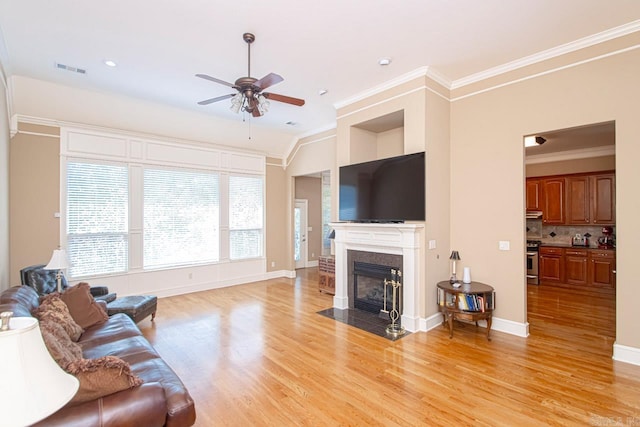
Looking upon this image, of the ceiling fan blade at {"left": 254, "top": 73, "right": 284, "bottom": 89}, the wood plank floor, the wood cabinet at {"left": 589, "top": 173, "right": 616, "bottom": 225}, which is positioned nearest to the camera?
the wood plank floor

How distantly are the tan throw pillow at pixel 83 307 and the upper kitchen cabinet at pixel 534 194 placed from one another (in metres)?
8.68

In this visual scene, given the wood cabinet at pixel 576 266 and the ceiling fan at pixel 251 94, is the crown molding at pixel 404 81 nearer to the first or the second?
the ceiling fan at pixel 251 94

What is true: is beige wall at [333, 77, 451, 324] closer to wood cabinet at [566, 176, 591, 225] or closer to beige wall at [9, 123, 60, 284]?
wood cabinet at [566, 176, 591, 225]

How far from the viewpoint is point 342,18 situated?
313 cm

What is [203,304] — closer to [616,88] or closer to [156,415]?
[156,415]

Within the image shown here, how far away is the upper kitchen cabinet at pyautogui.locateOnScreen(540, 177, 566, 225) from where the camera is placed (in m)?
7.14

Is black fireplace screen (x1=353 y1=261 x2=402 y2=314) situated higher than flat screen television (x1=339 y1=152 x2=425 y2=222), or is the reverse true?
flat screen television (x1=339 y1=152 x2=425 y2=222)

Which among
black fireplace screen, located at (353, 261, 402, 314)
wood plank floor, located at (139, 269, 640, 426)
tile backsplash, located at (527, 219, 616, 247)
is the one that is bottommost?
wood plank floor, located at (139, 269, 640, 426)

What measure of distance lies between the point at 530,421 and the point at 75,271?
6504mm

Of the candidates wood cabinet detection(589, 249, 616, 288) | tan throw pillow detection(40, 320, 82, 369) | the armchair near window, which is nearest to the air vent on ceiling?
the armchair near window

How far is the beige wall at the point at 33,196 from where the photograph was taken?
15.9ft

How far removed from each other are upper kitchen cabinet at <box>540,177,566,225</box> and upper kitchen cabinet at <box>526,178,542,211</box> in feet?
0.26

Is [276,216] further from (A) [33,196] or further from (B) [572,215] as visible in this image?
(B) [572,215]

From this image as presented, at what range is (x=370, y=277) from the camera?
4.95m
